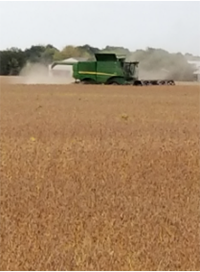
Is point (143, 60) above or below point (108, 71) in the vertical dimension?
above

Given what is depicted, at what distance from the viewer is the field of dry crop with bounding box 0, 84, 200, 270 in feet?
13.4

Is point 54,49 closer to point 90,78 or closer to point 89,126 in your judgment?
point 90,78

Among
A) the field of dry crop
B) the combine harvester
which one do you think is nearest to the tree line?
the combine harvester

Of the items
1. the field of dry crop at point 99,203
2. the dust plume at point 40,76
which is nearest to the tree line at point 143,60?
the dust plume at point 40,76

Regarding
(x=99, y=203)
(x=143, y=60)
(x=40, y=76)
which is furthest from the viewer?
(x=40, y=76)

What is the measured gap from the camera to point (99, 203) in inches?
206

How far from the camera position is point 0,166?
6.64 metres

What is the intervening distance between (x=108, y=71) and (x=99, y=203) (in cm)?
3194

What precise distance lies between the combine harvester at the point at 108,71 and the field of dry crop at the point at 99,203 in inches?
1084

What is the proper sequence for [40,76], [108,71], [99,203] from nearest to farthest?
[99,203]
[108,71]
[40,76]

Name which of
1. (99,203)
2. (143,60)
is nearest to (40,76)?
(143,60)

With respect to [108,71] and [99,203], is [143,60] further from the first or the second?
[99,203]

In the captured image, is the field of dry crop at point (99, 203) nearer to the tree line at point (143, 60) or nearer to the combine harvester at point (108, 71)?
the combine harvester at point (108, 71)

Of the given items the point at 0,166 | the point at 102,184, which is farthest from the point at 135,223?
the point at 0,166
